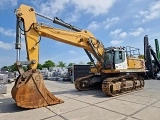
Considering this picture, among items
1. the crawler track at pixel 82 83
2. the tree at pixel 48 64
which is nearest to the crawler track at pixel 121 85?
the crawler track at pixel 82 83

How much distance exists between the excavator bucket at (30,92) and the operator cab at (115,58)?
452 centimetres

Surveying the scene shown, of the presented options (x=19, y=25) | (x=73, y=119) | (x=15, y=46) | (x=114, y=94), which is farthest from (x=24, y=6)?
(x=114, y=94)

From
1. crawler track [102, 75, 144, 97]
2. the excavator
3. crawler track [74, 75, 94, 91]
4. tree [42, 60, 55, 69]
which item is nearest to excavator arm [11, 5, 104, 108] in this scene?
the excavator

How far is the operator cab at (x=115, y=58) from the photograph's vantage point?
9.73m

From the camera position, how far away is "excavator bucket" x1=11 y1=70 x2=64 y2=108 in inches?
231

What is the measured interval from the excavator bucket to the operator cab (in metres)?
4.52

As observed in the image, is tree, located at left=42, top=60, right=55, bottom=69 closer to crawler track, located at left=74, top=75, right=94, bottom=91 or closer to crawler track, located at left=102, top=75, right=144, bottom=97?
crawler track, located at left=74, top=75, right=94, bottom=91

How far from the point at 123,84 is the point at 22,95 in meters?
5.68

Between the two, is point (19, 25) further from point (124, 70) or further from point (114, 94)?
point (124, 70)

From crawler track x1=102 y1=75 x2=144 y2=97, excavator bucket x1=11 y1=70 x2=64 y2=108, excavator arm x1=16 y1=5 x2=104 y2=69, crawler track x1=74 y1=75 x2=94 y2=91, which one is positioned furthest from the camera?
crawler track x1=74 y1=75 x2=94 y2=91

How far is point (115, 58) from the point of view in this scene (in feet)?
32.0

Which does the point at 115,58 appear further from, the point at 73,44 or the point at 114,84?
the point at 73,44

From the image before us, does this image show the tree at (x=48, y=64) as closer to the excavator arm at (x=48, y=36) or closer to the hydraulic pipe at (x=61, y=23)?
the excavator arm at (x=48, y=36)

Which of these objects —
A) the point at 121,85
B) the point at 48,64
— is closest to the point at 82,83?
the point at 121,85
